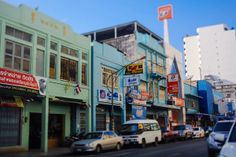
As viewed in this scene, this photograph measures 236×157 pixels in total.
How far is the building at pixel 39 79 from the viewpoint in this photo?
73.4ft

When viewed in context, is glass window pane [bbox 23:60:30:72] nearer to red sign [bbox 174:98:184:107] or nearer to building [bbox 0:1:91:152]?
building [bbox 0:1:91:152]

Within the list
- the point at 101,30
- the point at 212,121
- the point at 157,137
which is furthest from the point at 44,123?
the point at 212,121

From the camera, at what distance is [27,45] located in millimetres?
23750

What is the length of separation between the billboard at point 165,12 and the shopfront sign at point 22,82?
46.9 meters

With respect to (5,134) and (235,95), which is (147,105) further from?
(235,95)

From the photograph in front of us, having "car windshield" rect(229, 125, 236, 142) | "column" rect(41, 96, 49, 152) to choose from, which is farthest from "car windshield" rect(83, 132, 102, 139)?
"car windshield" rect(229, 125, 236, 142)

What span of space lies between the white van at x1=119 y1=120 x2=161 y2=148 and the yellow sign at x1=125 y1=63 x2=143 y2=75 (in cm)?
558

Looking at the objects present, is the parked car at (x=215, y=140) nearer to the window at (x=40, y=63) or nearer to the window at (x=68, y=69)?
the window at (x=40, y=63)

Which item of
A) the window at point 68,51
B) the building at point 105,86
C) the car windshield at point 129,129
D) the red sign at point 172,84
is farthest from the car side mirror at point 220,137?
the red sign at point 172,84

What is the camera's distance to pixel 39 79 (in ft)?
78.7

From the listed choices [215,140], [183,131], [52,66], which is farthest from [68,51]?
[183,131]

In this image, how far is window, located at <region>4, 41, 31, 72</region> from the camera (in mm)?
22312

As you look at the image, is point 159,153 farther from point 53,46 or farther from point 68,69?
point 53,46

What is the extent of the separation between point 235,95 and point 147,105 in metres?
76.8
